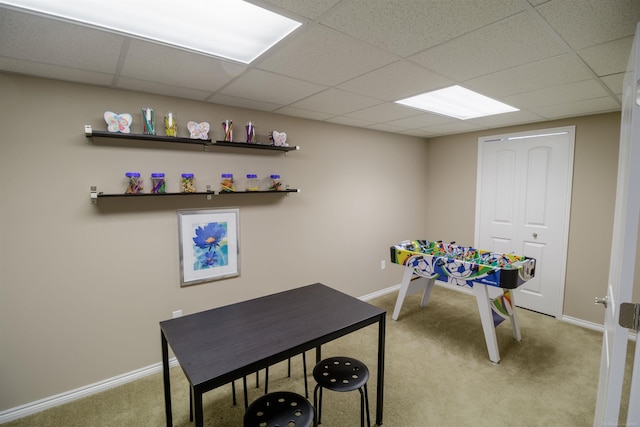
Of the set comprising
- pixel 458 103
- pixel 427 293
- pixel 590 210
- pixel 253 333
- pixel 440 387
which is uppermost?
pixel 458 103

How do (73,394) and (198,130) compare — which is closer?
(73,394)

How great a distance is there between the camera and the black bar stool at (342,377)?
5.57 feet

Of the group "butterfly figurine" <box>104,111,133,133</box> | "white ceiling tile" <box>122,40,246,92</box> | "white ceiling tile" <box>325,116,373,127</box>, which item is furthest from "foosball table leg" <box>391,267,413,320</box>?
"butterfly figurine" <box>104,111,133,133</box>

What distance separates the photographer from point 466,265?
9.18 ft

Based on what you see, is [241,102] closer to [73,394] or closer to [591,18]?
[591,18]

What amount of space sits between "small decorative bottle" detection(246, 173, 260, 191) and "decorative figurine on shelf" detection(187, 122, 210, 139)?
522mm

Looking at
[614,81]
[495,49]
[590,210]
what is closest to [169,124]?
[495,49]

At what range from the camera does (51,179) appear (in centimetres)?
208

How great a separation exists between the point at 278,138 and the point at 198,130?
75 centimetres

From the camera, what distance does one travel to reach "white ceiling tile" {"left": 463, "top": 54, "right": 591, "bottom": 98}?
183cm

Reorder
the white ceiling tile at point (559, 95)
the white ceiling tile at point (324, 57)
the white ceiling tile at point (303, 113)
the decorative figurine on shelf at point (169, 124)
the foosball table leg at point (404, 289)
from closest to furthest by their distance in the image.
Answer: the white ceiling tile at point (324, 57)
the white ceiling tile at point (559, 95)
the decorative figurine on shelf at point (169, 124)
the white ceiling tile at point (303, 113)
the foosball table leg at point (404, 289)

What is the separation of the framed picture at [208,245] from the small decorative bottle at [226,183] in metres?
0.21

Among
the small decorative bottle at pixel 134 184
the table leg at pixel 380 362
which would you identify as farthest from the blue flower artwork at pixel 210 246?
the table leg at pixel 380 362

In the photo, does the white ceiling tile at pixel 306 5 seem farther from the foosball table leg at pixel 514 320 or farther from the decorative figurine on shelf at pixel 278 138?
the foosball table leg at pixel 514 320
